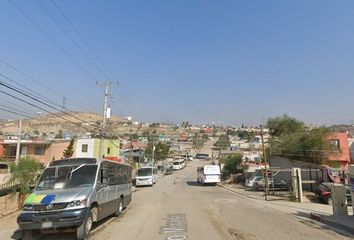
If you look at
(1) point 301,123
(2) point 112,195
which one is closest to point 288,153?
(1) point 301,123

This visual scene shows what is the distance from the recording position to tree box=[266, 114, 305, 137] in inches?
3031

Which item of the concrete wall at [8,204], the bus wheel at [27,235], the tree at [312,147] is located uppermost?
the tree at [312,147]

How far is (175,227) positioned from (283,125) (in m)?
67.1

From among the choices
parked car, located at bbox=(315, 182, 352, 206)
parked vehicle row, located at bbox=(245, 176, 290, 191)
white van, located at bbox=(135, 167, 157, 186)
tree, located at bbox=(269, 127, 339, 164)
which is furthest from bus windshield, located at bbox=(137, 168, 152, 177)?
parked car, located at bbox=(315, 182, 352, 206)

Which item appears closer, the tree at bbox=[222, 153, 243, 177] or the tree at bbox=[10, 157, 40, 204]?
the tree at bbox=[10, 157, 40, 204]

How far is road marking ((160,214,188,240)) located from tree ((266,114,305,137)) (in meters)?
62.0

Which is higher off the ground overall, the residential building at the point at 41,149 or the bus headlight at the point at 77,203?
the residential building at the point at 41,149

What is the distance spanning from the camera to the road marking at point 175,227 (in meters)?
12.7

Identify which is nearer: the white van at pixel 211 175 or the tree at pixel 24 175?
the tree at pixel 24 175

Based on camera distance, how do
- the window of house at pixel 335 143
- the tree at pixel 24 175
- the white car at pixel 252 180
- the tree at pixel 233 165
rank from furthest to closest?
the tree at pixel 233 165 → the window of house at pixel 335 143 → the white car at pixel 252 180 → the tree at pixel 24 175

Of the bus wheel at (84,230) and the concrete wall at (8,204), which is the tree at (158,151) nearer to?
the concrete wall at (8,204)

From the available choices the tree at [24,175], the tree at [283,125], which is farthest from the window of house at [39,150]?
the tree at [24,175]

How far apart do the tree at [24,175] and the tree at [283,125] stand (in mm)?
60761

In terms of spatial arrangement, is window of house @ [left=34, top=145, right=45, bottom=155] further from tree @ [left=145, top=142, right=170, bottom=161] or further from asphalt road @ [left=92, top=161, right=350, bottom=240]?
asphalt road @ [left=92, top=161, right=350, bottom=240]
